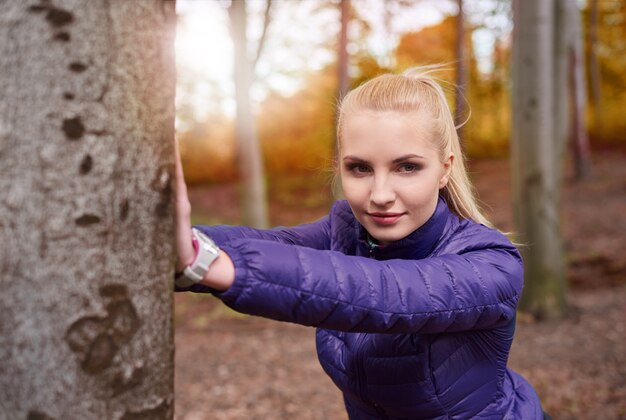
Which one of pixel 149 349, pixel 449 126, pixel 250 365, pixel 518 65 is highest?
pixel 518 65

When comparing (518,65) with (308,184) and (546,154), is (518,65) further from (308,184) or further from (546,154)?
(308,184)

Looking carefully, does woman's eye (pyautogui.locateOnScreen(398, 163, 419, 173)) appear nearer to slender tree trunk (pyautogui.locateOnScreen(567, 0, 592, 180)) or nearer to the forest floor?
the forest floor

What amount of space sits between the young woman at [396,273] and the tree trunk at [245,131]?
9.25 metres

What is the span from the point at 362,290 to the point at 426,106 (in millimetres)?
765

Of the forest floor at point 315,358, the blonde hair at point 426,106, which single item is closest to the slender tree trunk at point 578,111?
the forest floor at point 315,358

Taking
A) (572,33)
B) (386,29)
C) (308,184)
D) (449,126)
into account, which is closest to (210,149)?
(308,184)

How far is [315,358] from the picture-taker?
6.70m

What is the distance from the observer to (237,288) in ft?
4.35

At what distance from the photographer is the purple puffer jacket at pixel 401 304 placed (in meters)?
1.37

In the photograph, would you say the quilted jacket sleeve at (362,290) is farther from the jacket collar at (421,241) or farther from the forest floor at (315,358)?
the forest floor at (315,358)

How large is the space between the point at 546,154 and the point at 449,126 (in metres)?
5.39

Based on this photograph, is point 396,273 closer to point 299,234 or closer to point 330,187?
point 299,234

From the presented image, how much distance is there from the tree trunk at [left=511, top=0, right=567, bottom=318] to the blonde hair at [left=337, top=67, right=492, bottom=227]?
5138 mm

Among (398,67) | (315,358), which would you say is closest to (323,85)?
(398,67)
